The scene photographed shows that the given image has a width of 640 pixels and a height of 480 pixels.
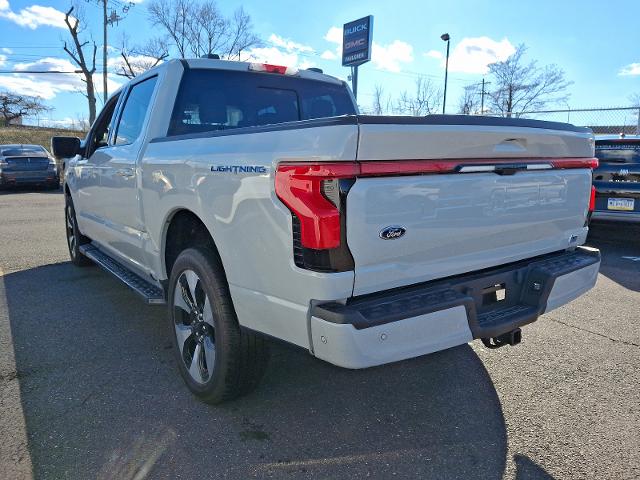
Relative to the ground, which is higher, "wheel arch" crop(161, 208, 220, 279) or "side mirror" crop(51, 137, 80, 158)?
"side mirror" crop(51, 137, 80, 158)

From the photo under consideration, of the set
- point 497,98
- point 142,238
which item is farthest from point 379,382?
point 497,98

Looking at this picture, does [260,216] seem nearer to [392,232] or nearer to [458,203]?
[392,232]

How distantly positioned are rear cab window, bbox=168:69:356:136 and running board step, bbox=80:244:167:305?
3.78 ft

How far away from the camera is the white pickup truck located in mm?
2096

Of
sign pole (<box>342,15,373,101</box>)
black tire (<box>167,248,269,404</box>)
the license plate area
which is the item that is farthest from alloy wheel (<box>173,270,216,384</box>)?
sign pole (<box>342,15,373,101</box>)

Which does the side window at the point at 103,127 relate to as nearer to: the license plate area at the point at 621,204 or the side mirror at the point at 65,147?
the side mirror at the point at 65,147

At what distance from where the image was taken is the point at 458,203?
244 cm

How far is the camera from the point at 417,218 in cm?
228

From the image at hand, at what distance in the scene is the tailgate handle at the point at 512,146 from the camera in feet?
8.42

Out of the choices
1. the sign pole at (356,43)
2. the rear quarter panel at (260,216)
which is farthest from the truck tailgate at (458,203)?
the sign pole at (356,43)

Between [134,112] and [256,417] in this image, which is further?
[134,112]

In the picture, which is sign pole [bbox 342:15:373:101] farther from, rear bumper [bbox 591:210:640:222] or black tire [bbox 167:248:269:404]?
black tire [bbox 167:248:269:404]

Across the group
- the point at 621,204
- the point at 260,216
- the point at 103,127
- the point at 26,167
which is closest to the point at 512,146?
the point at 260,216

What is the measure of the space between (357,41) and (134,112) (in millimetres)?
13425
